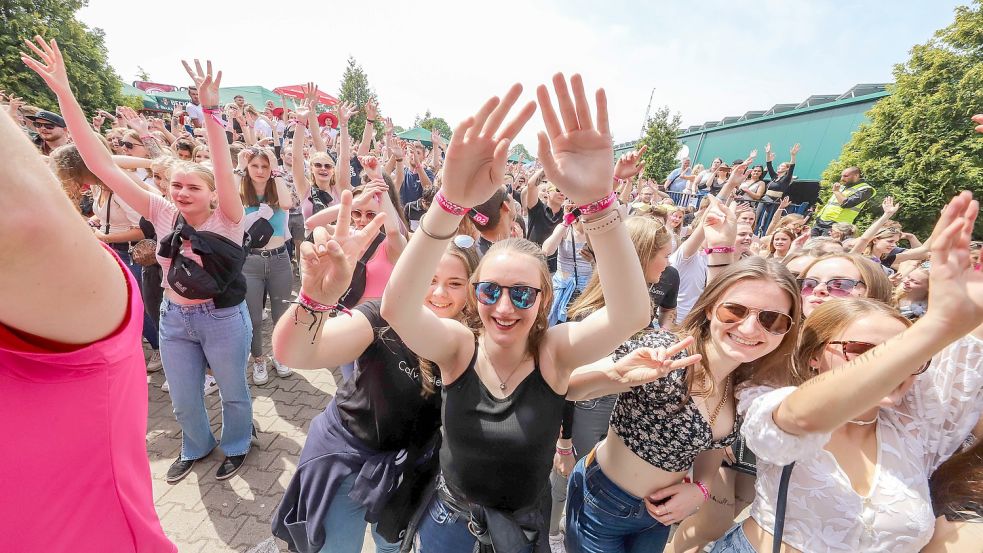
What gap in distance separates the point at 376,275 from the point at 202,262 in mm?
1120

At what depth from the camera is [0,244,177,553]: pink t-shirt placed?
0.73m

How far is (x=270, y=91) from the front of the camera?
26.6 metres

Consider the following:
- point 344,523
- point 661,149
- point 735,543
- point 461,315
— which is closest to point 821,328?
Answer: point 735,543

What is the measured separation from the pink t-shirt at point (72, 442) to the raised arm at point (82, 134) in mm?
2279

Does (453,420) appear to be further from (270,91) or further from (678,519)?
(270,91)

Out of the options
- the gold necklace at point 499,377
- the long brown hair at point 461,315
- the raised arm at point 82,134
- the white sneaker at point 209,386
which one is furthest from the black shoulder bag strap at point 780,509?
the white sneaker at point 209,386

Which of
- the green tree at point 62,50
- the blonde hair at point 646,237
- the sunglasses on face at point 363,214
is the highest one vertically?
the green tree at point 62,50

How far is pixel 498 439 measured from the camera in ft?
5.17

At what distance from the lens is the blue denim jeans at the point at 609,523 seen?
1915 millimetres

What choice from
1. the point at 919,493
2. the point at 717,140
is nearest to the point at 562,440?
the point at 919,493

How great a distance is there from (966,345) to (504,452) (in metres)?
1.96

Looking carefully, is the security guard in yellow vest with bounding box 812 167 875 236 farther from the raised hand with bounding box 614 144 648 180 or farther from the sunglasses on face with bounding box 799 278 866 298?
the raised hand with bounding box 614 144 648 180

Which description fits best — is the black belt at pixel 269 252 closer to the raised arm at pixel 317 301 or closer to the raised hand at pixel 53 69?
the raised hand at pixel 53 69

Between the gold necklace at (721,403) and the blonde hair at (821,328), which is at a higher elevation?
the blonde hair at (821,328)
